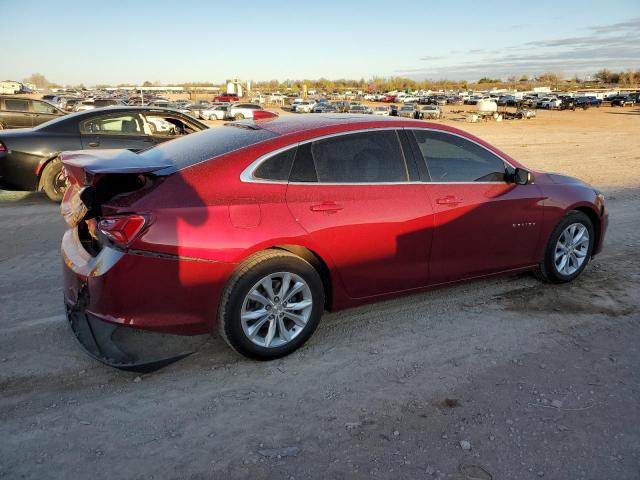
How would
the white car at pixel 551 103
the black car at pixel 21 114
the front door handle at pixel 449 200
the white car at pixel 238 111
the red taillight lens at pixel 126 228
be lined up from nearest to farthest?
the red taillight lens at pixel 126 228
the front door handle at pixel 449 200
the black car at pixel 21 114
the white car at pixel 238 111
the white car at pixel 551 103

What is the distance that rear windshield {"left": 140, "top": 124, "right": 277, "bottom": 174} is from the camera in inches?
143

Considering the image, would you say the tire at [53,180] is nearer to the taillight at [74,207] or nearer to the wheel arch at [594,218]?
the taillight at [74,207]

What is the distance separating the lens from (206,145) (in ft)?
12.7

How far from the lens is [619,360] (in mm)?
3713

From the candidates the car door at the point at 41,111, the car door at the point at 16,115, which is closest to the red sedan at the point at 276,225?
the car door at the point at 41,111

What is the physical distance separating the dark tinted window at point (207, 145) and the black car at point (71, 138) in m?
4.05

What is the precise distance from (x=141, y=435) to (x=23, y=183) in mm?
6584

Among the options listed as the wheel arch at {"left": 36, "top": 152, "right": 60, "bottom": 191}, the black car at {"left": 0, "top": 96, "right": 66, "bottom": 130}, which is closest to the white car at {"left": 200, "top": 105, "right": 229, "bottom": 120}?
the black car at {"left": 0, "top": 96, "right": 66, "bottom": 130}

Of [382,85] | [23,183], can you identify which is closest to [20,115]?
[23,183]

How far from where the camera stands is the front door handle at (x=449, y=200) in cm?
419

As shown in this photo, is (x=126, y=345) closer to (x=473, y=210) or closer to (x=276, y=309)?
(x=276, y=309)

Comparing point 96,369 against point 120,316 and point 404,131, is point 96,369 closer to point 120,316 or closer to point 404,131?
point 120,316

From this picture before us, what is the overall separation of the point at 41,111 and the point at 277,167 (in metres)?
20.8

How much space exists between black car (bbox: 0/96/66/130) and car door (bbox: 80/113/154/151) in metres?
12.0
